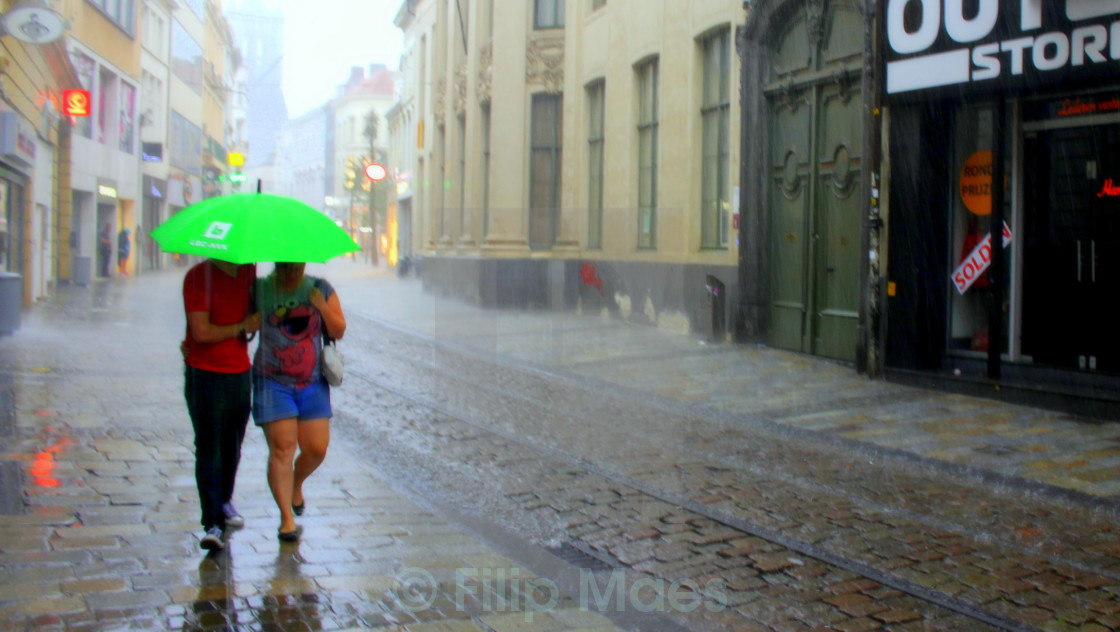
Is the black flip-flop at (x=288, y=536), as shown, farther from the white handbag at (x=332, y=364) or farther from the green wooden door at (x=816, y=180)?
the green wooden door at (x=816, y=180)

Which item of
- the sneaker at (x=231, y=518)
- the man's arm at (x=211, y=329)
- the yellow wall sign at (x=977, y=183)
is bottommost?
the sneaker at (x=231, y=518)

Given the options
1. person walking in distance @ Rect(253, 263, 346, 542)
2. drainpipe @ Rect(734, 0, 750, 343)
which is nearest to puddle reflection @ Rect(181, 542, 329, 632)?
person walking in distance @ Rect(253, 263, 346, 542)

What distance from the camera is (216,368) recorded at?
209 inches

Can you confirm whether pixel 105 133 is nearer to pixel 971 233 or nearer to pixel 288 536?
pixel 971 233

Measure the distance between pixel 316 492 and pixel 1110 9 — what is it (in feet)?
24.9

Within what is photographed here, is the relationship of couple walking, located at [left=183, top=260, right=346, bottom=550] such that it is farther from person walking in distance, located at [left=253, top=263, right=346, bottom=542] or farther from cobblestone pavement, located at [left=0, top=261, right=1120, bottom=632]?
cobblestone pavement, located at [left=0, top=261, right=1120, bottom=632]

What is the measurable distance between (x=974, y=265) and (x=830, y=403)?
8.38 feet

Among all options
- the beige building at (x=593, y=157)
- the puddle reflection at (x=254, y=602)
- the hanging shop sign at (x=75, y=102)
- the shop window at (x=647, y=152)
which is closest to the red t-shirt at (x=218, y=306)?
the puddle reflection at (x=254, y=602)

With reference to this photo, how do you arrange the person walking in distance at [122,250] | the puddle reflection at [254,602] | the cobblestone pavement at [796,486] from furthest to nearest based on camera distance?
1. the person walking in distance at [122,250]
2. the cobblestone pavement at [796,486]
3. the puddle reflection at [254,602]

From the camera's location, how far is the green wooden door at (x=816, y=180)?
13.3 m

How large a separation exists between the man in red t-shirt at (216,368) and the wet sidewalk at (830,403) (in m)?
A: 4.99

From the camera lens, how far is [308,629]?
4371 mm

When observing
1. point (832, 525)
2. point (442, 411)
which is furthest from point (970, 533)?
point (442, 411)

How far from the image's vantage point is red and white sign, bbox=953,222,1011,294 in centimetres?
1162
